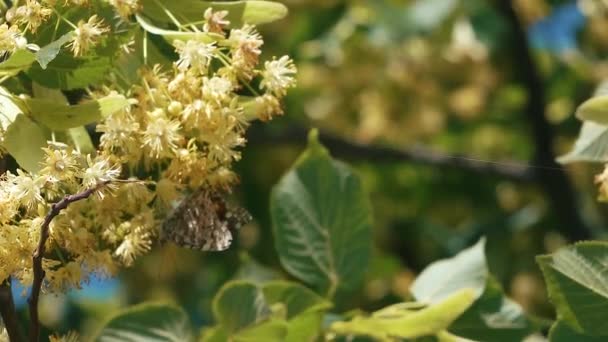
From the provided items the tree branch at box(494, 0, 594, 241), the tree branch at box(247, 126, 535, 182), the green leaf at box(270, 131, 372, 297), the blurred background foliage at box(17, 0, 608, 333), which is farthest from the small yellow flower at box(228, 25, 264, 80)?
the tree branch at box(494, 0, 594, 241)

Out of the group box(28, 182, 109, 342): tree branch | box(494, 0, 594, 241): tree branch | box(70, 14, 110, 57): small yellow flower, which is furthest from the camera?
box(494, 0, 594, 241): tree branch

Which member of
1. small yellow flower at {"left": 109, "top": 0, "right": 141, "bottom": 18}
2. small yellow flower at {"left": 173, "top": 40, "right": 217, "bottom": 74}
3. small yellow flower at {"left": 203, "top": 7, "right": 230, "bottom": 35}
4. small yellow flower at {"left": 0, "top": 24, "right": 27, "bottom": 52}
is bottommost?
small yellow flower at {"left": 173, "top": 40, "right": 217, "bottom": 74}

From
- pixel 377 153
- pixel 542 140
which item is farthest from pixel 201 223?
pixel 542 140

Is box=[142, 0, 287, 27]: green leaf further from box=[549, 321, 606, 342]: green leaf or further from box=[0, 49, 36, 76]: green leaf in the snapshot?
box=[549, 321, 606, 342]: green leaf

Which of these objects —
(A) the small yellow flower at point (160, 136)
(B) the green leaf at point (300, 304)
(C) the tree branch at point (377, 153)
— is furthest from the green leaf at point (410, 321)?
(C) the tree branch at point (377, 153)

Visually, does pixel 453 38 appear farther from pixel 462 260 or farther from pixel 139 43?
pixel 139 43

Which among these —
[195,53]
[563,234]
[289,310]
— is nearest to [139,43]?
[195,53]

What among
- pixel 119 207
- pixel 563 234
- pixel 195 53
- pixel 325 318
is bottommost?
pixel 563 234
